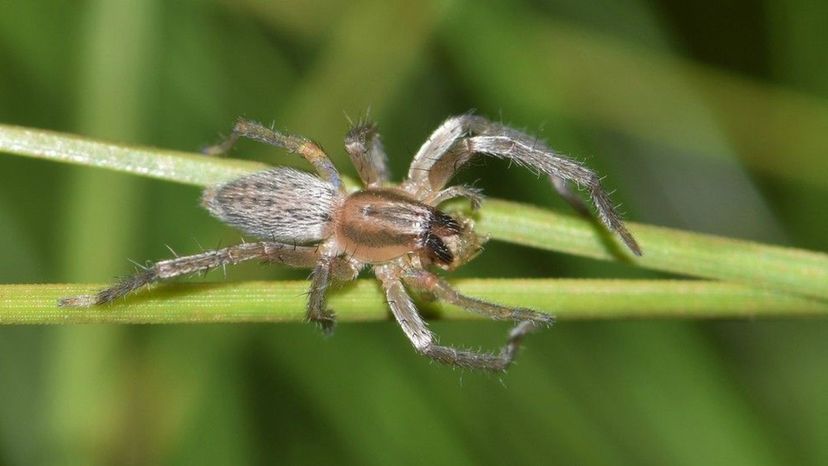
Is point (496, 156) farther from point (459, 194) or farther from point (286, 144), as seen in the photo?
point (286, 144)

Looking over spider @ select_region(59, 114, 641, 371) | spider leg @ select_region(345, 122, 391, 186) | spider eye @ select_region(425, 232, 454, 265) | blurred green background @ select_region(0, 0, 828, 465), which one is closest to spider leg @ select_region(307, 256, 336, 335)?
spider @ select_region(59, 114, 641, 371)

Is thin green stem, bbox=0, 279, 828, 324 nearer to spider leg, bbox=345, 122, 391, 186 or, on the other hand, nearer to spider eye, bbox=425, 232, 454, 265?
spider eye, bbox=425, 232, 454, 265

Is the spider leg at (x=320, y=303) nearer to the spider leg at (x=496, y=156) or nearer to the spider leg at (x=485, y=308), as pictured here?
the spider leg at (x=485, y=308)

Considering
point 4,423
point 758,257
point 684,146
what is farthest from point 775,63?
point 4,423

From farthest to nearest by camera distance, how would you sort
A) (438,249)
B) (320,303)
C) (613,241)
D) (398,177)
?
(398,177)
(438,249)
(613,241)
(320,303)

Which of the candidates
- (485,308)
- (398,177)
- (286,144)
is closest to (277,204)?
(286,144)

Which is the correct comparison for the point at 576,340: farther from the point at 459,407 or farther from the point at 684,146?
the point at 684,146
